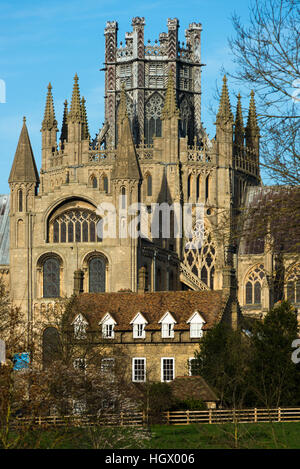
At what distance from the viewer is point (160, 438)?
46312 millimetres

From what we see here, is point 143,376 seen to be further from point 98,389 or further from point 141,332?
point 98,389

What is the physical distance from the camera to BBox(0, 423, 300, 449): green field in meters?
34.2

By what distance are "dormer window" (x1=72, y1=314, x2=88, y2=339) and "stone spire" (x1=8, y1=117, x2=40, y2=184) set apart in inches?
879

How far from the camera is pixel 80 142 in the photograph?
102m

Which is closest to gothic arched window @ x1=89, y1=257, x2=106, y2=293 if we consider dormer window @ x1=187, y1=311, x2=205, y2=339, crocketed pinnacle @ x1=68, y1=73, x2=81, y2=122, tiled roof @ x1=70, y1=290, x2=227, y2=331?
tiled roof @ x1=70, y1=290, x2=227, y2=331

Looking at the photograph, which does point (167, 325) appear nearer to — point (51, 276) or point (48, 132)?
point (51, 276)

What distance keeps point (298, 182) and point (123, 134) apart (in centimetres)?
5877

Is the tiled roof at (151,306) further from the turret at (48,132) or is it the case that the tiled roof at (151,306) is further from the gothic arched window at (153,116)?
the gothic arched window at (153,116)

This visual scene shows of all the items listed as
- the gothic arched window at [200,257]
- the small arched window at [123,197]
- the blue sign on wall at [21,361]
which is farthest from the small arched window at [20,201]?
the blue sign on wall at [21,361]

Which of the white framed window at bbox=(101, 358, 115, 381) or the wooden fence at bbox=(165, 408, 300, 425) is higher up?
the white framed window at bbox=(101, 358, 115, 381)

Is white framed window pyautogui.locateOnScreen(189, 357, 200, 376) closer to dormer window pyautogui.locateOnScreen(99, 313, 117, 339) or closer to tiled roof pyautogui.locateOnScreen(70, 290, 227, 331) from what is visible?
tiled roof pyautogui.locateOnScreen(70, 290, 227, 331)

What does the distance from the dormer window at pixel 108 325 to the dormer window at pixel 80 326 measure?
1.04m

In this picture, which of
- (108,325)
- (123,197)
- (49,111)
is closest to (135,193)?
(123,197)

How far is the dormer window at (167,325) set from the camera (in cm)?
6606
